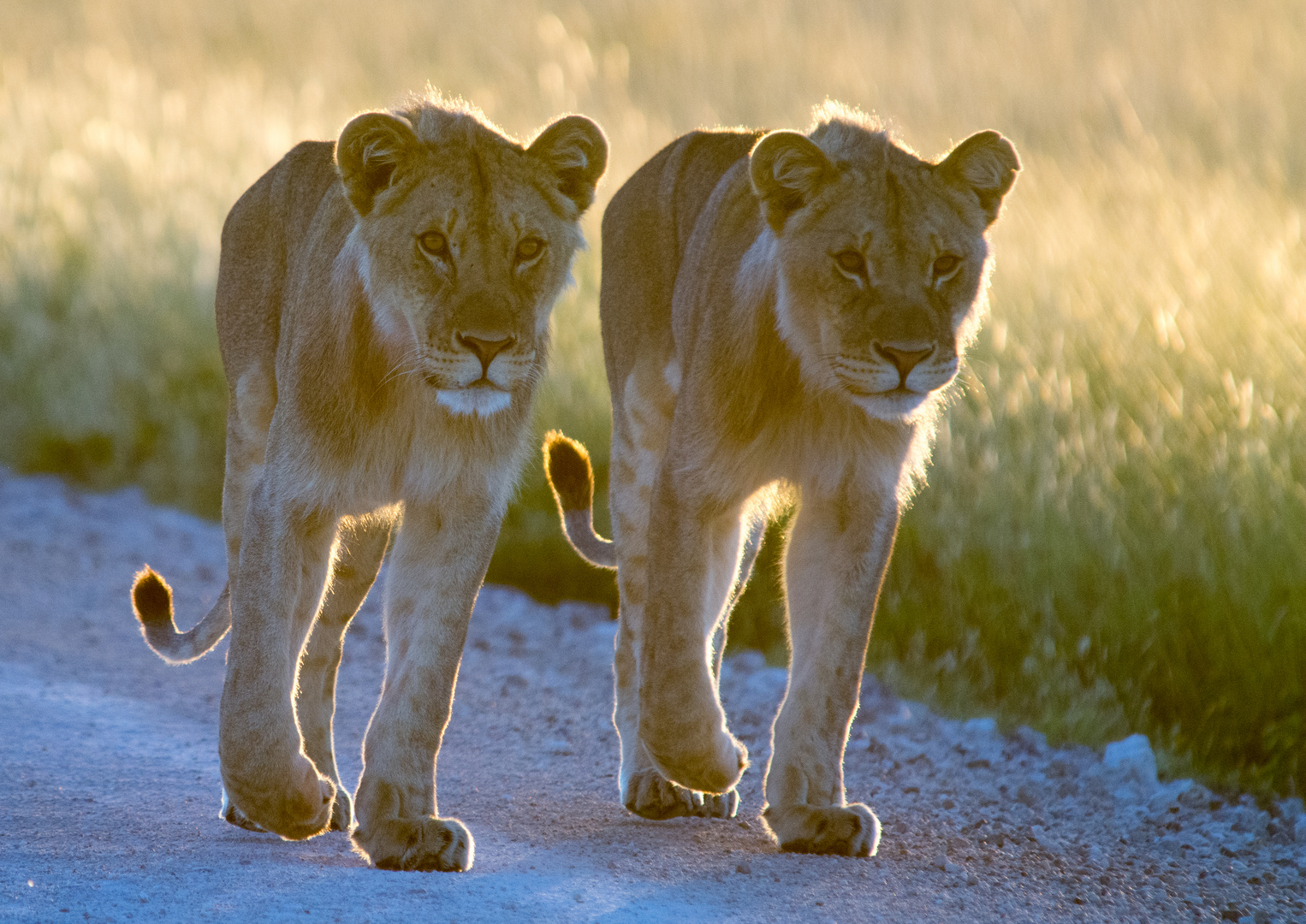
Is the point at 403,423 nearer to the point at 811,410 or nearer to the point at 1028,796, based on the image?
the point at 811,410

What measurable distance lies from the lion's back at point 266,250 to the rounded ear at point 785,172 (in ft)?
3.24

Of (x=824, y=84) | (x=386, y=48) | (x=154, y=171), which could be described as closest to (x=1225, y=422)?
(x=154, y=171)

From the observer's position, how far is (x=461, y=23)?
16.6 meters

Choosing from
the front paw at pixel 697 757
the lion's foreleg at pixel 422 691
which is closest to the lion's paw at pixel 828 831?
the front paw at pixel 697 757

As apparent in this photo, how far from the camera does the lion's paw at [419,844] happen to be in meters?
3.40

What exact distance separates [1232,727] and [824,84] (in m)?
9.72

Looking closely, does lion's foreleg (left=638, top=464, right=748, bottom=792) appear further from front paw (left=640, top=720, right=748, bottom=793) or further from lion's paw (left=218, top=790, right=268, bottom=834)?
lion's paw (left=218, top=790, right=268, bottom=834)

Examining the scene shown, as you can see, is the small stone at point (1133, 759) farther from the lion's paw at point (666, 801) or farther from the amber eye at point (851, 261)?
the amber eye at point (851, 261)

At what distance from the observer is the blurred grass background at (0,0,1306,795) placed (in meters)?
5.04

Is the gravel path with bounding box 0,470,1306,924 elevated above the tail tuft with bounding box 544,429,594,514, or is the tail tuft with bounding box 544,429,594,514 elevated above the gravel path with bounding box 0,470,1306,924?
the tail tuft with bounding box 544,429,594,514

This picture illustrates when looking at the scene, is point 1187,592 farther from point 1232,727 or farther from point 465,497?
point 465,497

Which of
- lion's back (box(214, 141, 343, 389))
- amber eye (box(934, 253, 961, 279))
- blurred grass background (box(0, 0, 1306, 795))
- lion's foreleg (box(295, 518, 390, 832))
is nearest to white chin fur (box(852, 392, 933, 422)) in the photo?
amber eye (box(934, 253, 961, 279))

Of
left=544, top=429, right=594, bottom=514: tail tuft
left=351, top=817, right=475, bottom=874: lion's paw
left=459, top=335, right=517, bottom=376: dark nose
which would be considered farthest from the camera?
left=544, top=429, right=594, bottom=514: tail tuft

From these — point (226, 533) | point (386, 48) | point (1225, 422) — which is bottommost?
point (226, 533)
